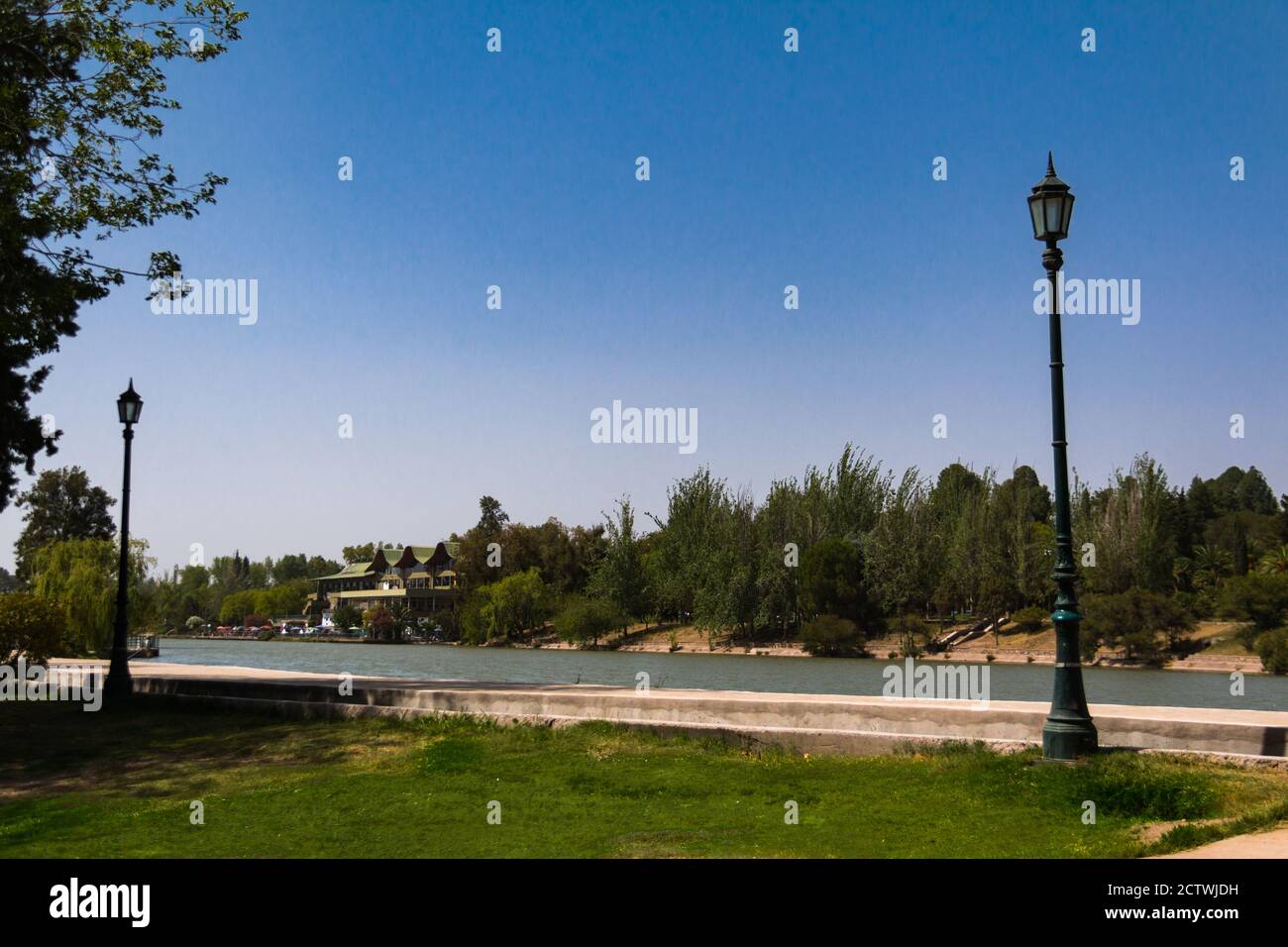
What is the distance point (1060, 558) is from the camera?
34.6 ft

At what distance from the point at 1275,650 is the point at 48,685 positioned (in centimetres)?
5411

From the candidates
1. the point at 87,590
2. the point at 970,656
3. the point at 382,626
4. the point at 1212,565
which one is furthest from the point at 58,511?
the point at 1212,565

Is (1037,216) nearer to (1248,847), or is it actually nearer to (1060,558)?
(1060,558)

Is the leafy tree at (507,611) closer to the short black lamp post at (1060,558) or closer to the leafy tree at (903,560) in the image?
the leafy tree at (903,560)

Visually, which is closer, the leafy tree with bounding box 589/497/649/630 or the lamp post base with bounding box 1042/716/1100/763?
the lamp post base with bounding box 1042/716/1100/763

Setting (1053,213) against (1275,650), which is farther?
(1275,650)

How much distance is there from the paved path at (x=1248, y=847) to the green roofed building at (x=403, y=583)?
108 m

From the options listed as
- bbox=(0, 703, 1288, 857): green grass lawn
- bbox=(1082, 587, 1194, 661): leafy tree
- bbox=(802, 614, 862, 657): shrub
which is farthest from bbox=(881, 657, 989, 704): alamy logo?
bbox=(0, 703, 1288, 857): green grass lawn

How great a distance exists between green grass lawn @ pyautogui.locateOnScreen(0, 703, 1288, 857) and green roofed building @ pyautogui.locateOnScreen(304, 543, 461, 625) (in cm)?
10116

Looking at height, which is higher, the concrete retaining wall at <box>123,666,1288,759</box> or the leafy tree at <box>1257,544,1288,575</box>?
the leafy tree at <box>1257,544,1288,575</box>

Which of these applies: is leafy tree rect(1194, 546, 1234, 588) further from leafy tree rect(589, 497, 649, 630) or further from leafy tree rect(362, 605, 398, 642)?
leafy tree rect(362, 605, 398, 642)
